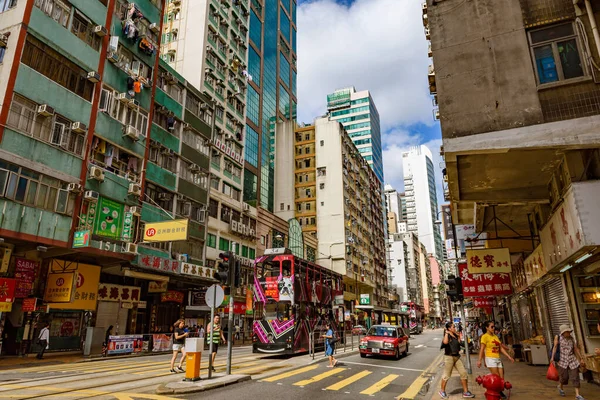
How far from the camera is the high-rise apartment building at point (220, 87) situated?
3712 cm

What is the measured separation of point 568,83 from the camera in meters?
8.93

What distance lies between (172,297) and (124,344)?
7.61 m

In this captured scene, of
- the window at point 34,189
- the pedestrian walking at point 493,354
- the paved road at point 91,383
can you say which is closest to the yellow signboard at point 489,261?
the pedestrian walking at point 493,354

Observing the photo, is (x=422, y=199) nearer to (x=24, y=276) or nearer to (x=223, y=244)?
(x=223, y=244)

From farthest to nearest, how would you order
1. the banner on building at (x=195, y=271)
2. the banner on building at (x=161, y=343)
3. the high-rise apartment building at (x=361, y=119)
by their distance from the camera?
1. the high-rise apartment building at (x=361, y=119)
2. the banner on building at (x=195, y=271)
3. the banner on building at (x=161, y=343)

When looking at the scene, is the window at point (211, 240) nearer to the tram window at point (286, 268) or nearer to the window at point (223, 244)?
the window at point (223, 244)

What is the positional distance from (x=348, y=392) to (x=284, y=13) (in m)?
68.3

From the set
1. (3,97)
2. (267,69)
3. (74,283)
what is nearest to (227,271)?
(74,283)

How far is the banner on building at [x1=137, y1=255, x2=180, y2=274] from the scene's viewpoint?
24047 millimetres

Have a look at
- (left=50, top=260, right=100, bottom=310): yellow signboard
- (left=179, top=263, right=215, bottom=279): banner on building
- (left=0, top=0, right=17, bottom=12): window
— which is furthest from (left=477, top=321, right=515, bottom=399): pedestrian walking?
(left=0, top=0, right=17, bottom=12): window

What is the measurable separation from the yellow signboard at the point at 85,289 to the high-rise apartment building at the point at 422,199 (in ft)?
514

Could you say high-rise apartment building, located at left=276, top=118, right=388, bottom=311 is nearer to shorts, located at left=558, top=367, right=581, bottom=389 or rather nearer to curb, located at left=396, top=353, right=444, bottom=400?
curb, located at left=396, top=353, right=444, bottom=400

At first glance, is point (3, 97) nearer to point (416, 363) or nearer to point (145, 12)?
point (145, 12)

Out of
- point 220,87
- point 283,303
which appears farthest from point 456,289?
point 220,87
